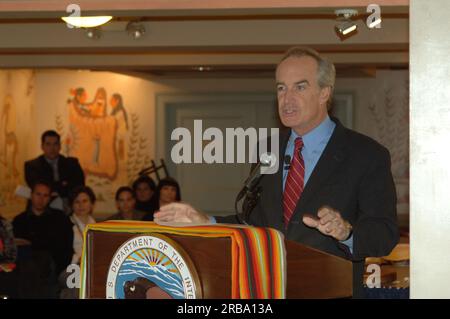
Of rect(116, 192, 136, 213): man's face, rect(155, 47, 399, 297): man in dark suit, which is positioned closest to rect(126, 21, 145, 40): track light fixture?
rect(116, 192, 136, 213): man's face

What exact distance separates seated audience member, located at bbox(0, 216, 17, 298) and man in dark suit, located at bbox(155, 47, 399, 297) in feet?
12.3

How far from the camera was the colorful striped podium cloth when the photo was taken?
156 cm

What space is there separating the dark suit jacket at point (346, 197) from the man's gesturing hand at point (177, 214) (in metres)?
0.24

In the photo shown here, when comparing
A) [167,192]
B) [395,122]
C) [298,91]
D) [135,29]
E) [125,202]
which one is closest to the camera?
[298,91]

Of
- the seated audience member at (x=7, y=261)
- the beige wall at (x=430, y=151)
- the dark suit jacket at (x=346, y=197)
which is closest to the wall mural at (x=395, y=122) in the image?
the seated audience member at (x=7, y=261)

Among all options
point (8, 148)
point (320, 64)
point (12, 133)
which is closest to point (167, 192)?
point (8, 148)

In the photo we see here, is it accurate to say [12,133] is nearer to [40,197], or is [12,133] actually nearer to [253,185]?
[40,197]

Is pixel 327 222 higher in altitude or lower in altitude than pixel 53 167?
lower

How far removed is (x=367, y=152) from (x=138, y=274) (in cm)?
72

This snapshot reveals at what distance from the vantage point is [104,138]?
10594 millimetres

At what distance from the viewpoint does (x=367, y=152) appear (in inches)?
83.7

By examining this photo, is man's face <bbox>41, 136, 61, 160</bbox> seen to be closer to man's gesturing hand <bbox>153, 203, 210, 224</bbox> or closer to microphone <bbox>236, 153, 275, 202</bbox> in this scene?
Result: microphone <bbox>236, 153, 275, 202</bbox>

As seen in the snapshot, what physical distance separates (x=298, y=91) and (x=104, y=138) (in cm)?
856
